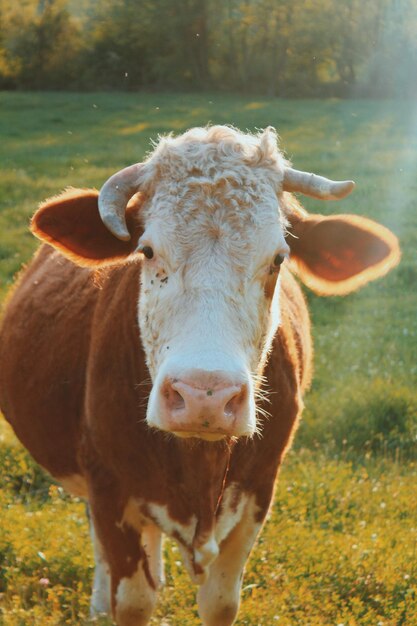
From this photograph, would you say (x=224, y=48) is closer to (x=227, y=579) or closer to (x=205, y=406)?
(x=227, y=579)

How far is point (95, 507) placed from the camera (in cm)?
444

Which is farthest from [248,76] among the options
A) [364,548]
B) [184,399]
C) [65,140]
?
[184,399]

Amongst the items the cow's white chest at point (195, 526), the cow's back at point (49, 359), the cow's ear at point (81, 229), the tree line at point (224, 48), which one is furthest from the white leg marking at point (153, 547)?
the tree line at point (224, 48)

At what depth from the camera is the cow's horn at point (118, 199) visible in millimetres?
3725

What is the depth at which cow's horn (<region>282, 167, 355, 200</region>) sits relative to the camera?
156 inches

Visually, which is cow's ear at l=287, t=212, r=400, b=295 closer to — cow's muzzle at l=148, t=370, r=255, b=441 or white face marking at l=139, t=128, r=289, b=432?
white face marking at l=139, t=128, r=289, b=432

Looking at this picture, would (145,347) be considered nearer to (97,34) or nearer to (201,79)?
(201,79)

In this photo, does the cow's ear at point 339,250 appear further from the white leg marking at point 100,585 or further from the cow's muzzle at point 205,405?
the white leg marking at point 100,585

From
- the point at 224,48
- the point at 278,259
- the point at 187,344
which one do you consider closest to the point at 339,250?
the point at 278,259

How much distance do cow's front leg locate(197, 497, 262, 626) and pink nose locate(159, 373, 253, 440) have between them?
134cm

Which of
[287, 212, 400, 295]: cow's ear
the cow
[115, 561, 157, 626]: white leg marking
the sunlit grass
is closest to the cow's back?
the cow

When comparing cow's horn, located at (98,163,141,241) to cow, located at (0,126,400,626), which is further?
cow's horn, located at (98,163,141,241)

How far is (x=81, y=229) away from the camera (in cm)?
405

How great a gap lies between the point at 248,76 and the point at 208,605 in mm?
28681
